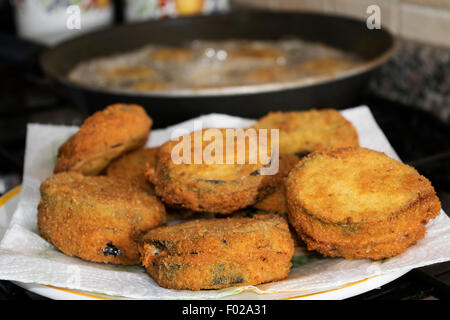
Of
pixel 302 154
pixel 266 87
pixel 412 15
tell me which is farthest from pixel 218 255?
pixel 412 15

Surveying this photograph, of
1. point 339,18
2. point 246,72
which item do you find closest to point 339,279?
point 246,72

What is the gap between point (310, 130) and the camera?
1.08 meters

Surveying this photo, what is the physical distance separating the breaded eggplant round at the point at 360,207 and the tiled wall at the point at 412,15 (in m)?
0.85

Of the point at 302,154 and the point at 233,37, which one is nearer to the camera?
the point at 302,154

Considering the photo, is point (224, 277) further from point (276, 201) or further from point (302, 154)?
point (302, 154)

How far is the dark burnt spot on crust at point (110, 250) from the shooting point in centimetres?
85

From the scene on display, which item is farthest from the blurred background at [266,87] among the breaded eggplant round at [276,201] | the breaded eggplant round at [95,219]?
the breaded eggplant round at [276,201]

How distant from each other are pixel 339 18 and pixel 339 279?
1.14 m

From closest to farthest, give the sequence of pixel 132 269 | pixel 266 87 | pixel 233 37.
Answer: pixel 132 269 < pixel 266 87 < pixel 233 37

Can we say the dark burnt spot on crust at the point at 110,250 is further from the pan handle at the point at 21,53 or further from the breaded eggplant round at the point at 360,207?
the pan handle at the point at 21,53

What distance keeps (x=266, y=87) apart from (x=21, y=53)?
0.92 meters

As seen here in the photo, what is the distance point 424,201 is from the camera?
795 millimetres

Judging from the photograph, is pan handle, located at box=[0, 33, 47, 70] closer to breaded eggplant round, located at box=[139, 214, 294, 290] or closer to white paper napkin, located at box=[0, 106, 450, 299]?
white paper napkin, located at box=[0, 106, 450, 299]
